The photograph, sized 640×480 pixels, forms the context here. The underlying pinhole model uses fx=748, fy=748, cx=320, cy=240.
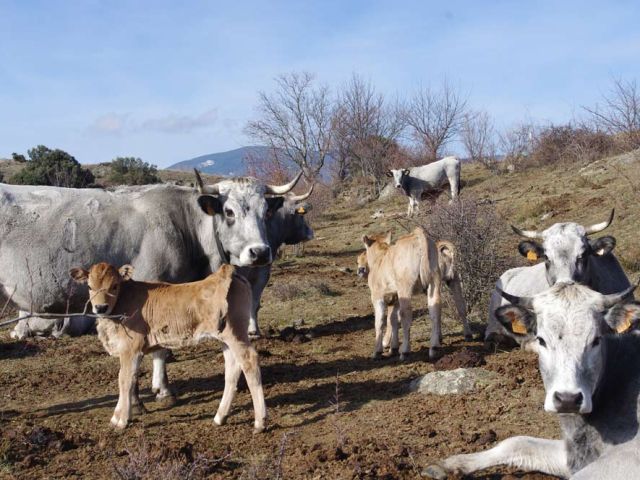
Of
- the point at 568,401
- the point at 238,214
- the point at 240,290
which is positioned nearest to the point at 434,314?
the point at 238,214

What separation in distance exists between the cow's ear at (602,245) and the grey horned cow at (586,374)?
3105 mm

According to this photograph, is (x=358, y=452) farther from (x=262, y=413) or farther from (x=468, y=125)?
(x=468, y=125)

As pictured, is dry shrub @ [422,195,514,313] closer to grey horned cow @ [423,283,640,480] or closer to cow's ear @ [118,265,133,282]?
cow's ear @ [118,265,133,282]

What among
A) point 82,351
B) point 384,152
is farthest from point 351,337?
point 384,152

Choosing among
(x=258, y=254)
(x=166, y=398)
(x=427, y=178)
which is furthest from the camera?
(x=427, y=178)

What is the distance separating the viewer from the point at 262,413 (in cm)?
662

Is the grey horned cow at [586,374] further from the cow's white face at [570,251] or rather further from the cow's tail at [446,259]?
the cow's tail at [446,259]

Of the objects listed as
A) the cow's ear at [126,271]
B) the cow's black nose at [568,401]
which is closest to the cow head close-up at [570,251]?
the cow's black nose at [568,401]

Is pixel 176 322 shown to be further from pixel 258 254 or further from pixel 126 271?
pixel 258 254

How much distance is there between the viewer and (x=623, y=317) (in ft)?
14.5

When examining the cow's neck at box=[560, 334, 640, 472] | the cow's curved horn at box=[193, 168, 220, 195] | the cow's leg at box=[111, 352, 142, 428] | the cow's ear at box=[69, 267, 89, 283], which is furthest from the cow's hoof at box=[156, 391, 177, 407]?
the cow's neck at box=[560, 334, 640, 472]

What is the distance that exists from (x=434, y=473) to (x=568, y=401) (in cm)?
134

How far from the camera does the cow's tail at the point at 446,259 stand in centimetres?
949

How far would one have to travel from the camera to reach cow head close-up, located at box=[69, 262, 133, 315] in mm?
6871
